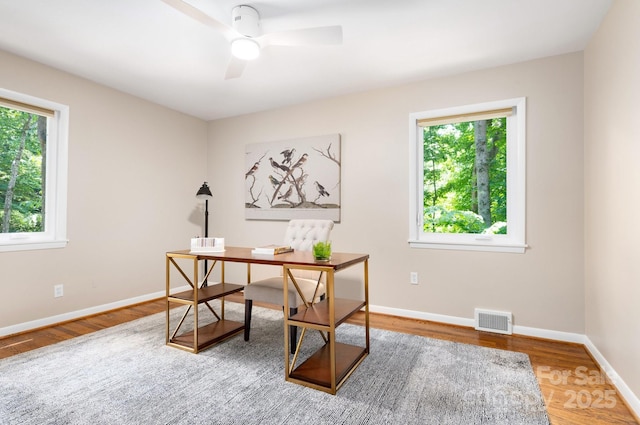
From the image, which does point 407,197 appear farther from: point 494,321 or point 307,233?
point 494,321

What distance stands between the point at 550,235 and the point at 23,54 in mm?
4801

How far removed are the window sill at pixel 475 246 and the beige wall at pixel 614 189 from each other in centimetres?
50

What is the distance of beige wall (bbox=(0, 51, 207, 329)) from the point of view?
3.00 m

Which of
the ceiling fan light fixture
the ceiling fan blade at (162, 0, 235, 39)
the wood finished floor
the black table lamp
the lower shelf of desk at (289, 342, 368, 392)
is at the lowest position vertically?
the wood finished floor

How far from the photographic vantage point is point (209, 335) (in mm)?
2725

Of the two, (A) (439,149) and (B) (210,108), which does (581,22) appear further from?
(B) (210,108)

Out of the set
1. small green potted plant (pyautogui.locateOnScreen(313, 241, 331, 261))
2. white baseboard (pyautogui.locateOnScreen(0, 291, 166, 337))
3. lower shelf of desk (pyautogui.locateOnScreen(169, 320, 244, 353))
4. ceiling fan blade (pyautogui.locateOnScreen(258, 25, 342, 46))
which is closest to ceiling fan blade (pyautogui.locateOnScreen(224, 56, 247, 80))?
ceiling fan blade (pyautogui.locateOnScreen(258, 25, 342, 46))

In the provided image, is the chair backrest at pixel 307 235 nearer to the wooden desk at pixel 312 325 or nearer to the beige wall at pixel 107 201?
the wooden desk at pixel 312 325

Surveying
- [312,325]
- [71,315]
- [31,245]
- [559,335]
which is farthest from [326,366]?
[31,245]

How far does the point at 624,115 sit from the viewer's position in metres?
1.97

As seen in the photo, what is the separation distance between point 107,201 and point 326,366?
3.01 m

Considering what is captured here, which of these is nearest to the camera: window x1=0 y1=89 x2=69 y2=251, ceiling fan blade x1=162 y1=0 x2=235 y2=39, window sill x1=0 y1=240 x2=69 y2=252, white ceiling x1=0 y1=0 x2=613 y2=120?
ceiling fan blade x1=162 y1=0 x2=235 y2=39

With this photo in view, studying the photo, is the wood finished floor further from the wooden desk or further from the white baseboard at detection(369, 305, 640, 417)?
the wooden desk

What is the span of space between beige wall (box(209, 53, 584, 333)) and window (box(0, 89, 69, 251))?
2050 millimetres
